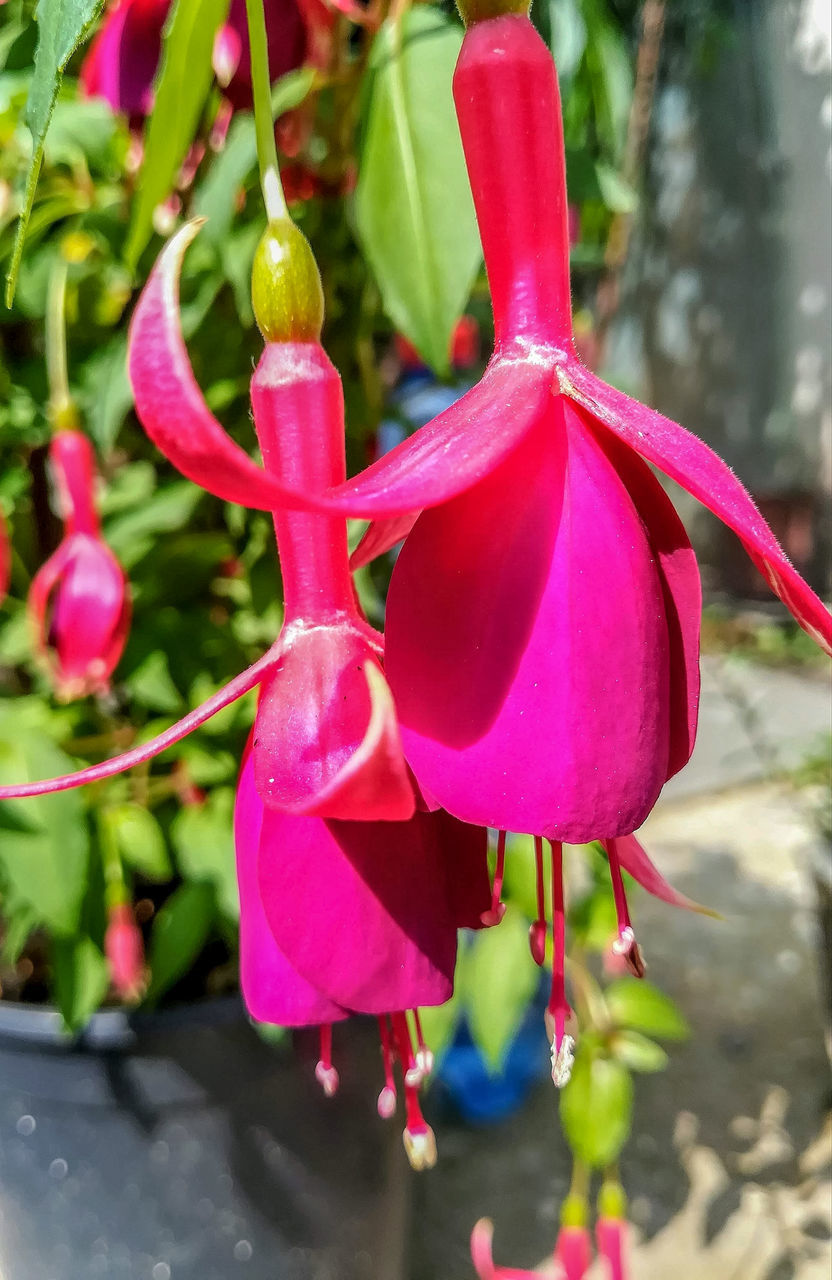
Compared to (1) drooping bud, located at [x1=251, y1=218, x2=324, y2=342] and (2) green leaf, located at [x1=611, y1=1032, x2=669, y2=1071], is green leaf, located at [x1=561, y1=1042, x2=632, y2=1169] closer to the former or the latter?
(2) green leaf, located at [x1=611, y1=1032, x2=669, y2=1071]

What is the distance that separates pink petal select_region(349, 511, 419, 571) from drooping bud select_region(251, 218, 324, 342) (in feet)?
0.15

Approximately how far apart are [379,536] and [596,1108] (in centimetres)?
44

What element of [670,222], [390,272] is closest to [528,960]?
[390,272]

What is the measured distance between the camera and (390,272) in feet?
0.97

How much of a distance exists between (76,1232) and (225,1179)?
0.09 meters

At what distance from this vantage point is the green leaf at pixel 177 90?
0.79 feet

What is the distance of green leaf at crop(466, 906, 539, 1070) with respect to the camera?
0.50 meters

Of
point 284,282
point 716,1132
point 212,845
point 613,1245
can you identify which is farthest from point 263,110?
point 716,1132

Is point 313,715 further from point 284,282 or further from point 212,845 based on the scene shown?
point 212,845

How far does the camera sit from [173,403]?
121mm

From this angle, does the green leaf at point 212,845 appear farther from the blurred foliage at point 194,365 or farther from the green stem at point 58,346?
the green stem at point 58,346

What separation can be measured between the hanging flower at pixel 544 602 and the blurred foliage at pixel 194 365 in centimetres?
13

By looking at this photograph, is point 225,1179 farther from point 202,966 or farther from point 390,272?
point 390,272

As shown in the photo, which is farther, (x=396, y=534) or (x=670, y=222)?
(x=670, y=222)
